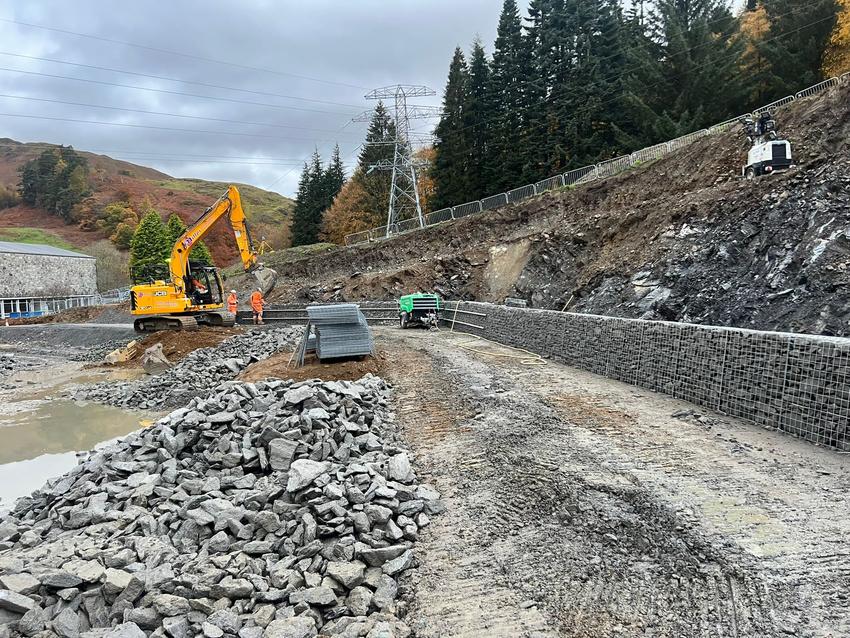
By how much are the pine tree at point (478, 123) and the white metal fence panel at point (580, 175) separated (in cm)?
985

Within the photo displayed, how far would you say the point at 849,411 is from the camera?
4.78m

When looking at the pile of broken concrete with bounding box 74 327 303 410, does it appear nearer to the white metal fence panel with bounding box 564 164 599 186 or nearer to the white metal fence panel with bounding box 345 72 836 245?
the white metal fence panel with bounding box 345 72 836 245

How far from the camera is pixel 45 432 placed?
11062 mm

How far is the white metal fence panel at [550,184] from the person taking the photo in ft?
84.0

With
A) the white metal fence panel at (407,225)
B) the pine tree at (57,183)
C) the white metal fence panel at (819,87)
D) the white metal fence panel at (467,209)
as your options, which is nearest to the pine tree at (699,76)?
the white metal fence panel at (819,87)

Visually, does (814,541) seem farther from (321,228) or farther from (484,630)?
(321,228)

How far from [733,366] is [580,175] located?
70.0ft

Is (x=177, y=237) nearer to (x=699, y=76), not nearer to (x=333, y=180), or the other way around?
(x=333, y=180)

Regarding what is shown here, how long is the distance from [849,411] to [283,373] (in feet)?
28.5

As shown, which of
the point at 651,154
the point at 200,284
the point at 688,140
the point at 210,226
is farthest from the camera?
the point at 651,154

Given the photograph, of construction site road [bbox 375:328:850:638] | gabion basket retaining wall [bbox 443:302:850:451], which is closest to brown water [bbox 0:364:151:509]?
construction site road [bbox 375:328:850:638]

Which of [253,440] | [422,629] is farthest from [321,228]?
[422,629]

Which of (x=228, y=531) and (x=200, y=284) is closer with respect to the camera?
(x=228, y=531)

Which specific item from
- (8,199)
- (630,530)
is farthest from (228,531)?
(8,199)
